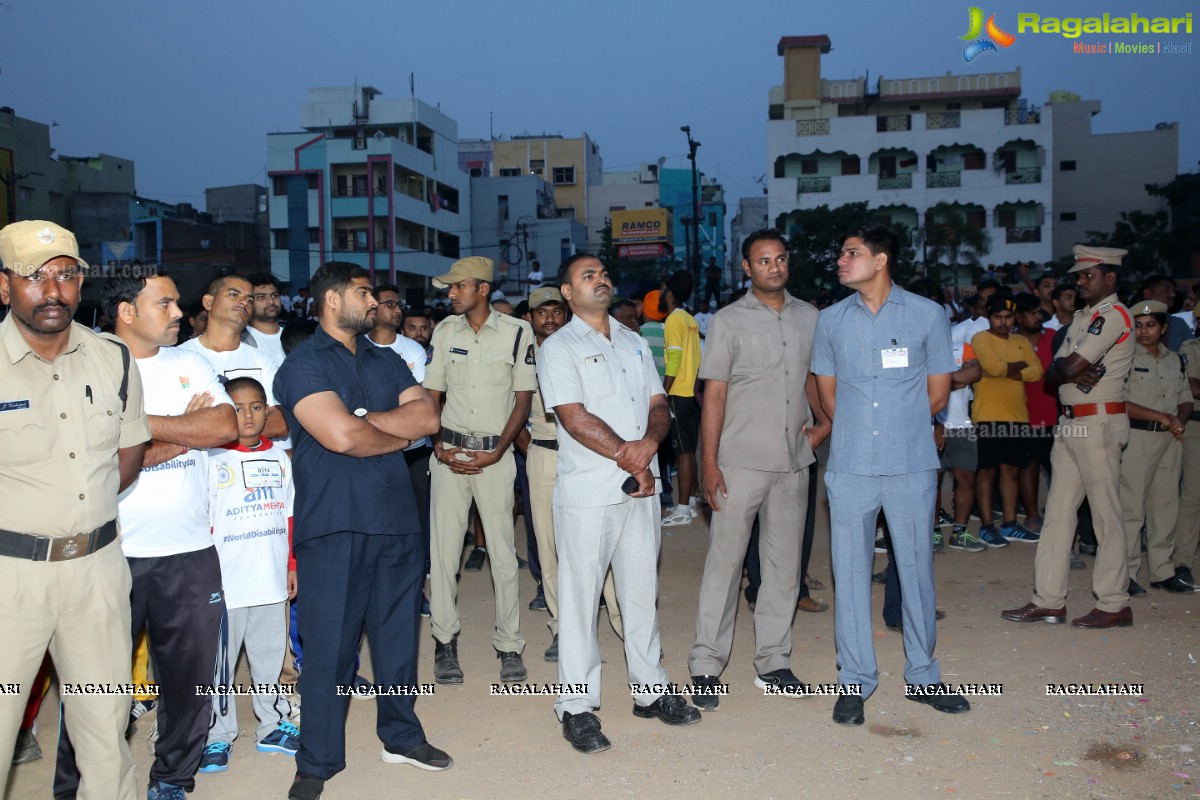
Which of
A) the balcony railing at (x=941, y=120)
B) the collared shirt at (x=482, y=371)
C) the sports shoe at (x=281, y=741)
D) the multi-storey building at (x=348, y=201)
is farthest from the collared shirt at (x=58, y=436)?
the balcony railing at (x=941, y=120)

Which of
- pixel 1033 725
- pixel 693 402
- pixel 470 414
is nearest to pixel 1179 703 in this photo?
pixel 1033 725

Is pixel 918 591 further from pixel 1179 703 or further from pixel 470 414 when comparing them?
pixel 470 414

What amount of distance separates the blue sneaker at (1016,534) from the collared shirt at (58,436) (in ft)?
24.6

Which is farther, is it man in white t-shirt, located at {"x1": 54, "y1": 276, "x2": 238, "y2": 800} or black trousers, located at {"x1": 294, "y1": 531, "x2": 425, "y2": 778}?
black trousers, located at {"x1": 294, "y1": 531, "x2": 425, "y2": 778}

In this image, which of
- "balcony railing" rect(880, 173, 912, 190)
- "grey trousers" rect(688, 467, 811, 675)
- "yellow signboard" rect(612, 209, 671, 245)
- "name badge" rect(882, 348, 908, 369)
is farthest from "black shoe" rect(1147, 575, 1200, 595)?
"balcony railing" rect(880, 173, 912, 190)

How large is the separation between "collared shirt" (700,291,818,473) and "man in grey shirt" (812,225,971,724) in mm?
322

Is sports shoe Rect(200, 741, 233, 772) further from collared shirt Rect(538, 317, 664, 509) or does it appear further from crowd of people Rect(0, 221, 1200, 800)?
collared shirt Rect(538, 317, 664, 509)

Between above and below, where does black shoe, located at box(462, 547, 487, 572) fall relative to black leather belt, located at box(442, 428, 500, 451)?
below

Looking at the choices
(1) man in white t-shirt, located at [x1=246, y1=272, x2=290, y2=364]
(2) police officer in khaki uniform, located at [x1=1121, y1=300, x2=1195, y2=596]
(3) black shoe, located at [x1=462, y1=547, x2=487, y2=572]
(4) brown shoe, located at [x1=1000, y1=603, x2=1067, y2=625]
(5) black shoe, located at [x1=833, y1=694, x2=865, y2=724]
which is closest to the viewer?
(5) black shoe, located at [x1=833, y1=694, x2=865, y2=724]

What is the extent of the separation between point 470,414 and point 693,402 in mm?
4592

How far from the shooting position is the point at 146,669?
213 inches

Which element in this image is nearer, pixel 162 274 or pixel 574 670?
pixel 162 274

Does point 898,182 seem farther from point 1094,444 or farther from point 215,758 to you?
point 215,758

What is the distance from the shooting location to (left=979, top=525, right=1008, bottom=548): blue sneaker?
8703 mm
